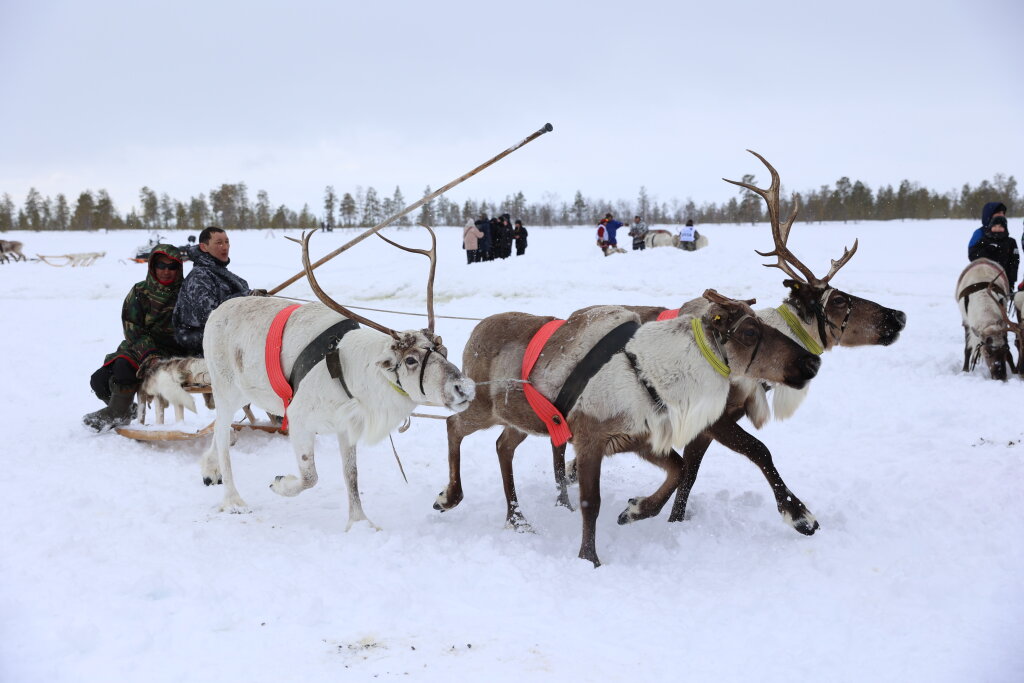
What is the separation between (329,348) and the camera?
4434 millimetres

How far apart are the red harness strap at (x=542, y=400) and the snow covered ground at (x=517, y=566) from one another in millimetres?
742

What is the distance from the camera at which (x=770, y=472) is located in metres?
4.31

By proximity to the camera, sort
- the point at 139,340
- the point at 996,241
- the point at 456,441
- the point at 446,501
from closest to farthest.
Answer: the point at 446,501, the point at 456,441, the point at 139,340, the point at 996,241

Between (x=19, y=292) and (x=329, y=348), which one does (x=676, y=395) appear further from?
(x=19, y=292)

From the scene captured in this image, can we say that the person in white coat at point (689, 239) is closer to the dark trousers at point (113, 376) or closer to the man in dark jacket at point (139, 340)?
the man in dark jacket at point (139, 340)

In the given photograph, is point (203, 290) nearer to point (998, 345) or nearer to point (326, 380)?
point (326, 380)

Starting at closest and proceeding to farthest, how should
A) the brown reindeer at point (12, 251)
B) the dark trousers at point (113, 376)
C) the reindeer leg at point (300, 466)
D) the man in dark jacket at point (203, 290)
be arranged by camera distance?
the reindeer leg at point (300, 466)
the man in dark jacket at point (203, 290)
the dark trousers at point (113, 376)
the brown reindeer at point (12, 251)

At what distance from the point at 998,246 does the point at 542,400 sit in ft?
29.7

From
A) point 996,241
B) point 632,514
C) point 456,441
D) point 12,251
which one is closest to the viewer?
point 632,514

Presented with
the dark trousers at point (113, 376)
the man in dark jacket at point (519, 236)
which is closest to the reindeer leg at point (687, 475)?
the dark trousers at point (113, 376)

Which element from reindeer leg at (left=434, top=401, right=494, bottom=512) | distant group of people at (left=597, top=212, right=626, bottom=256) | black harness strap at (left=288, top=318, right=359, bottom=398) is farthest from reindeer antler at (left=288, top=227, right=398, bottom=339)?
distant group of people at (left=597, top=212, right=626, bottom=256)

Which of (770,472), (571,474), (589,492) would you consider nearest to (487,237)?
(571,474)

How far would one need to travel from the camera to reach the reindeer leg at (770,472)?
13.6ft

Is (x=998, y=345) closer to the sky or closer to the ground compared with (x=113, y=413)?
closer to the sky
